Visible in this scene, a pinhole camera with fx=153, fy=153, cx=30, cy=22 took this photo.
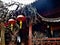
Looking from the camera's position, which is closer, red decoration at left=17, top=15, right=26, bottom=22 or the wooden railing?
the wooden railing

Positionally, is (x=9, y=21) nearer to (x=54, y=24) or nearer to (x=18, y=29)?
(x=18, y=29)

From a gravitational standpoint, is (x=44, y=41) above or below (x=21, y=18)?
below

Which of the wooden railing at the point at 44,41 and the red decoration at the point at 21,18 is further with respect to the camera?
the red decoration at the point at 21,18

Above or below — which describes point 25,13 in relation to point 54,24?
above

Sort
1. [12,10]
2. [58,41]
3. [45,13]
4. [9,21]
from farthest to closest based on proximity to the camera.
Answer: [45,13], [12,10], [9,21], [58,41]

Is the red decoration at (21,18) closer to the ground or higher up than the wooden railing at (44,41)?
higher up

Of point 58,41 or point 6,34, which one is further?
point 6,34

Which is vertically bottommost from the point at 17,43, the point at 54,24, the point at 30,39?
the point at 17,43

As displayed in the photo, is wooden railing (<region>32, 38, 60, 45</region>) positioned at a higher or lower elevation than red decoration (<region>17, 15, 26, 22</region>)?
lower

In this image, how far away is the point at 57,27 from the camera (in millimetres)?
7738

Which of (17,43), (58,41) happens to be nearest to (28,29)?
(17,43)

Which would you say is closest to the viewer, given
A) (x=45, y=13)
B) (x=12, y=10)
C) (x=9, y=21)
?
(x=9, y=21)

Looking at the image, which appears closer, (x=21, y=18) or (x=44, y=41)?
(x=44, y=41)

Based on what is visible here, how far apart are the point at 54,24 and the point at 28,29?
134 centimetres
